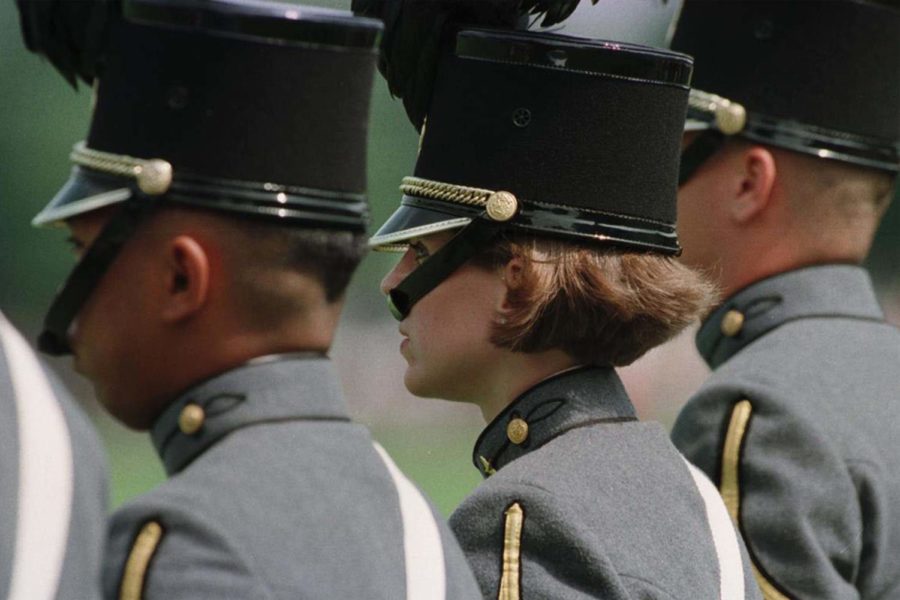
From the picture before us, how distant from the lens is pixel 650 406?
88.5 ft

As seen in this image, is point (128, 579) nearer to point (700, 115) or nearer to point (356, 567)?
point (356, 567)

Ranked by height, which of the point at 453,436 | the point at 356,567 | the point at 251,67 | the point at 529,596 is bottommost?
the point at 453,436

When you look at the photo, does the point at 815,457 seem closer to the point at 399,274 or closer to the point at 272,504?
the point at 399,274

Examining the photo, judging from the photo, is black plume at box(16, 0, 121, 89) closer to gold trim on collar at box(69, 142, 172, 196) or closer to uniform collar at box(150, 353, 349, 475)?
gold trim on collar at box(69, 142, 172, 196)

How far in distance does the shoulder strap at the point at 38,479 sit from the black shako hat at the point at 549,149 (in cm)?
116

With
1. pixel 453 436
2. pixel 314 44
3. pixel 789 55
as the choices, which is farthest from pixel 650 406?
pixel 314 44

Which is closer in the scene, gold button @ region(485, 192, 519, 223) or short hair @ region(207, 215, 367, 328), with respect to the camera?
short hair @ region(207, 215, 367, 328)

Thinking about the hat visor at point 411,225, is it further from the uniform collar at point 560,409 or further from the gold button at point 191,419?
the gold button at point 191,419

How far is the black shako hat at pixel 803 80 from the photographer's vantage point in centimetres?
464

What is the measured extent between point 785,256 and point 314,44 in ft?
6.52

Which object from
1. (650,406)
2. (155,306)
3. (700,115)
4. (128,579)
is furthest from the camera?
(650,406)

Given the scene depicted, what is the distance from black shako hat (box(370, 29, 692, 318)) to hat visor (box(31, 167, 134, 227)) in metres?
0.84

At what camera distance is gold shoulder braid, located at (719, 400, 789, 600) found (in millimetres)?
4109

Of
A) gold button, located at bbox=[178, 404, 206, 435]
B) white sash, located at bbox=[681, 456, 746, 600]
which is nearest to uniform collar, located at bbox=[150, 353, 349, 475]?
gold button, located at bbox=[178, 404, 206, 435]
